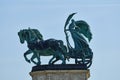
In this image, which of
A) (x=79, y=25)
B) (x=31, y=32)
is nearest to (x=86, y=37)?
(x=79, y=25)

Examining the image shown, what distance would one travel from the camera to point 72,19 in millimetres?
35719

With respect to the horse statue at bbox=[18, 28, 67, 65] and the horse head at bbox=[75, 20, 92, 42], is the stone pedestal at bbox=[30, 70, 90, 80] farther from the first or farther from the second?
the horse head at bbox=[75, 20, 92, 42]

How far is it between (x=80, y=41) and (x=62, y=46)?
1226 millimetres

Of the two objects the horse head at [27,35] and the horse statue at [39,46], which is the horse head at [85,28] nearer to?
the horse statue at [39,46]

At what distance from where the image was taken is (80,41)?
35.4 metres

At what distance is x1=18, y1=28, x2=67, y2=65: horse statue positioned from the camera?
35.0m

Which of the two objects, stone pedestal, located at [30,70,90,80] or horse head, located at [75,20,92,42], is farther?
horse head, located at [75,20,92,42]

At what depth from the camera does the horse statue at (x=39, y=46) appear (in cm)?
3497

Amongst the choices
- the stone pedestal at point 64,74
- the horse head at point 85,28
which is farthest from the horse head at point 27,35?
the horse head at point 85,28

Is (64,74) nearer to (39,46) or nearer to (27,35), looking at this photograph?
(39,46)

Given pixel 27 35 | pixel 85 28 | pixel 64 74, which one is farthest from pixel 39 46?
pixel 85 28

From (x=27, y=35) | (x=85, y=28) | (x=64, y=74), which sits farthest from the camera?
(x=85, y=28)

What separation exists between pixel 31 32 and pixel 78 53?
3213mm

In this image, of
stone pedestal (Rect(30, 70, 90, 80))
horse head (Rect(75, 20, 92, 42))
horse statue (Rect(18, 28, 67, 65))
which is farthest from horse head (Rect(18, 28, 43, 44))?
horse head (Rect(75, 20, 92, 42))
